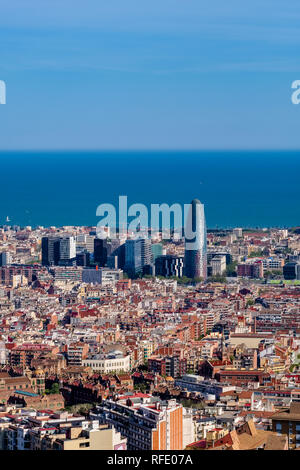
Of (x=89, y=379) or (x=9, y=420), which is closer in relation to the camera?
(x=9, y=420)

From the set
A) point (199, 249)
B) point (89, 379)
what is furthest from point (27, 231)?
point (89, 379)

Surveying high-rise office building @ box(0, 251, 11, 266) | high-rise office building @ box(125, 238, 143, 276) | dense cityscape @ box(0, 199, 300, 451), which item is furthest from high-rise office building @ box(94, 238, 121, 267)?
high-rise office building @ box(0, 251, 11, 266)

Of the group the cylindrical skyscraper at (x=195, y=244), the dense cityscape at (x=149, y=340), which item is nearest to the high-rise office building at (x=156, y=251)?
the dense cityscape at (x=149, y=340)

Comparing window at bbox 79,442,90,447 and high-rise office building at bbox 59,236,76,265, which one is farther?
high-rise office building at bbox 59,236,76,265

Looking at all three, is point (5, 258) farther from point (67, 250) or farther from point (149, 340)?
point (149, 340)

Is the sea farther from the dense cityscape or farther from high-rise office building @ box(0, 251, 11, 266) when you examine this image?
high-rise office building @ box(0, 251, 11, 266)

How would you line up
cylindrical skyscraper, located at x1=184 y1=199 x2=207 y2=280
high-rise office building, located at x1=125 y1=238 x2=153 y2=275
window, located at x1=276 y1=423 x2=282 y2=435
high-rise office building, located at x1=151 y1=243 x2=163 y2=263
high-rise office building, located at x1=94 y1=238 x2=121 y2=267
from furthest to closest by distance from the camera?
high-rise office building, located at x1=151 y1=243 x2=163 y2=263
high-rise office building, located at x1=94 y1=238 x2=121 y2=267
high-rise office building, located at x1=125 y1=238 x2=153 y2=275
cylindrical skyscraper, located at x1=184 y1=199 x2=207 y2=280
window, located at x1=276 y1=423 x2=282 y2=435
